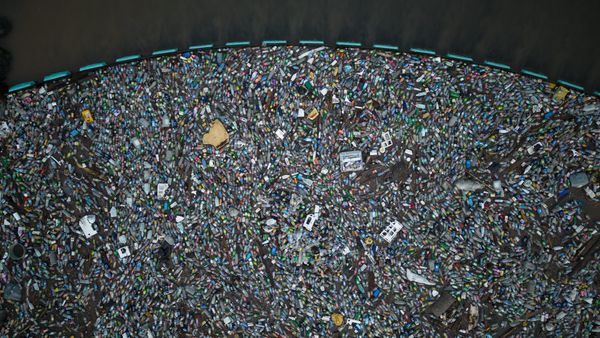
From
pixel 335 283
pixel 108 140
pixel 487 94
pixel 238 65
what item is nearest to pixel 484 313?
pixel 335 283

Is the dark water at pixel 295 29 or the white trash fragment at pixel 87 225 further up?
the dark water at pixel 295 29

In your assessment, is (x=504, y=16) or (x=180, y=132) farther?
(x=180, y=132)

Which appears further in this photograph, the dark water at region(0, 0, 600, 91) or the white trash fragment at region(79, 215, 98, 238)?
the white trash fragment at region(79, 215, 98, 238)

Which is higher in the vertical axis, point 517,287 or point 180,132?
point 180,132

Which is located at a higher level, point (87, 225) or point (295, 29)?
point (295, 29)

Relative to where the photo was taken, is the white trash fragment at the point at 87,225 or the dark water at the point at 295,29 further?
the white trash fragment at the point at 87,225

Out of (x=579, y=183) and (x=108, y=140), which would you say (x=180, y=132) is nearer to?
(x=108, y=140)

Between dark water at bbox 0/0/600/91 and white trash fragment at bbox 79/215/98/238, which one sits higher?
dark water at bbox 0/0/600/91

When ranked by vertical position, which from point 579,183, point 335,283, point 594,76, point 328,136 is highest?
point 594,76
